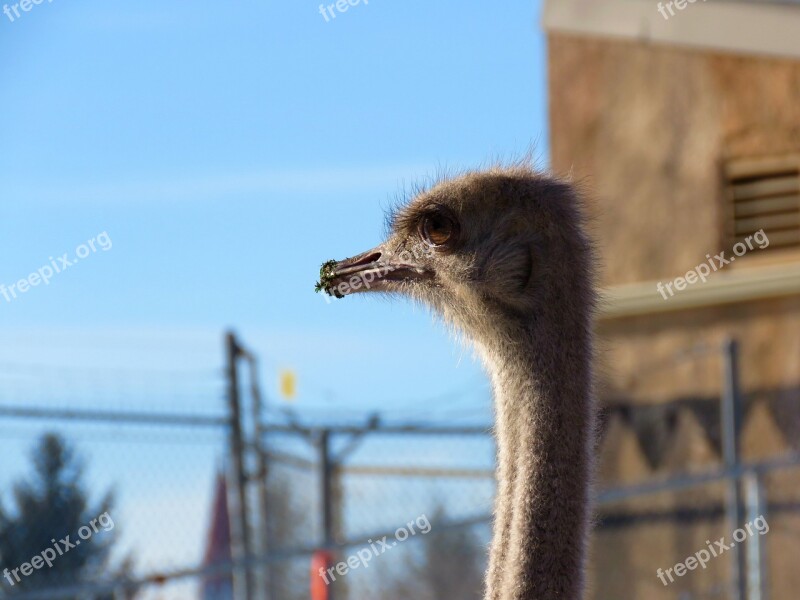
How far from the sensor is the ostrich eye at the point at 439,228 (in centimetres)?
377

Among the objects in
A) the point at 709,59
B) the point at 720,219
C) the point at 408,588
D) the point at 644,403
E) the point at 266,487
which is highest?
the point at 709,59

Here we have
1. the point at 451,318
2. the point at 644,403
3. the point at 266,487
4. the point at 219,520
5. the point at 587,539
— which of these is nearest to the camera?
the point at 587,539

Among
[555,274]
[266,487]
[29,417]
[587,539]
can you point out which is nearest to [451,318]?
[555,274]

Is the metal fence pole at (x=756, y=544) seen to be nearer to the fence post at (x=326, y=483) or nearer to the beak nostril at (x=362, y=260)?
the fence post at (x=326, y=483)

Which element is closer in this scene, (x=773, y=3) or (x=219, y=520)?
(x=219, y=520)

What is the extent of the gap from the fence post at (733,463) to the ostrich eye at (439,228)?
4.55m

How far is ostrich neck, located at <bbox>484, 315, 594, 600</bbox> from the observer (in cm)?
321

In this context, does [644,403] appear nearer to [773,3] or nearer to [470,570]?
[773,3]

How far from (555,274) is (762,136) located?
8.46m

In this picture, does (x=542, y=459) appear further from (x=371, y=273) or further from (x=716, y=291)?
(x=716, y=291)

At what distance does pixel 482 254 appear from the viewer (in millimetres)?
3705

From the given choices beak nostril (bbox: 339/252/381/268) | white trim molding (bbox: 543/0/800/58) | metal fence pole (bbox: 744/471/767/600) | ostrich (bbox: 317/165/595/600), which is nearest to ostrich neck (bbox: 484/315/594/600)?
ostrich (bbox: 317/165/595/600)

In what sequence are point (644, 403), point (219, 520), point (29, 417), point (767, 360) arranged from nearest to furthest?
point (29, 417) < point (219, 520) < point (767, 360) < point (644, 403)

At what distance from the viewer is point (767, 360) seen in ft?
36.6
